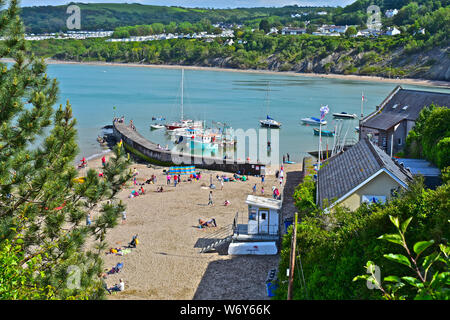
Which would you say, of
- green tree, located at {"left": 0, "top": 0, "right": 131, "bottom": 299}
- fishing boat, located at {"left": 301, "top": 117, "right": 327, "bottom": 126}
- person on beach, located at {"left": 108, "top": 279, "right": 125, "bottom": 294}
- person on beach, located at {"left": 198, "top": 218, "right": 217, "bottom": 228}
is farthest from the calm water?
green tree, located at {"left": 0, "top": 0, "right": 131, "bottom": 299}

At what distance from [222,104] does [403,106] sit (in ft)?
190

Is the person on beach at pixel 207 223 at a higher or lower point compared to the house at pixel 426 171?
lower

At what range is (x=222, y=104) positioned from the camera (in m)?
97.1

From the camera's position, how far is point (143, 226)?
25453mm

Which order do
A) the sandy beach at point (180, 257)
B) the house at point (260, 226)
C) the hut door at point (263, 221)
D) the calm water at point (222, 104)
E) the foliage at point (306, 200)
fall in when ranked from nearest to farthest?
the sandy beach at point (180, 257) < the foliage at point (306, 200) < the house at point (260, 226) < the hut door at point (263, 221) < the calm water at point (222, 104)

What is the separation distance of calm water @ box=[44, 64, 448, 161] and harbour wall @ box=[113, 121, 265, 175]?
202 inches

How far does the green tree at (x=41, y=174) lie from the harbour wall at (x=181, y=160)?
27423 mm

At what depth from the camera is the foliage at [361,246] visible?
981 centimetres

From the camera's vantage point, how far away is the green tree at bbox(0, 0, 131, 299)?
10453mm

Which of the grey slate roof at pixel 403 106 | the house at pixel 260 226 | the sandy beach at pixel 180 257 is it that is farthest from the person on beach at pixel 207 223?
the grey slate roof at pixel 403 106

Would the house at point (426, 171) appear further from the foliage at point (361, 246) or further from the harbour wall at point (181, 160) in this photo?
the harbour wall at point (181, 160)

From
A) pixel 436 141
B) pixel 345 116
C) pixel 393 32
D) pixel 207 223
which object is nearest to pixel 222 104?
pixel 345 116
